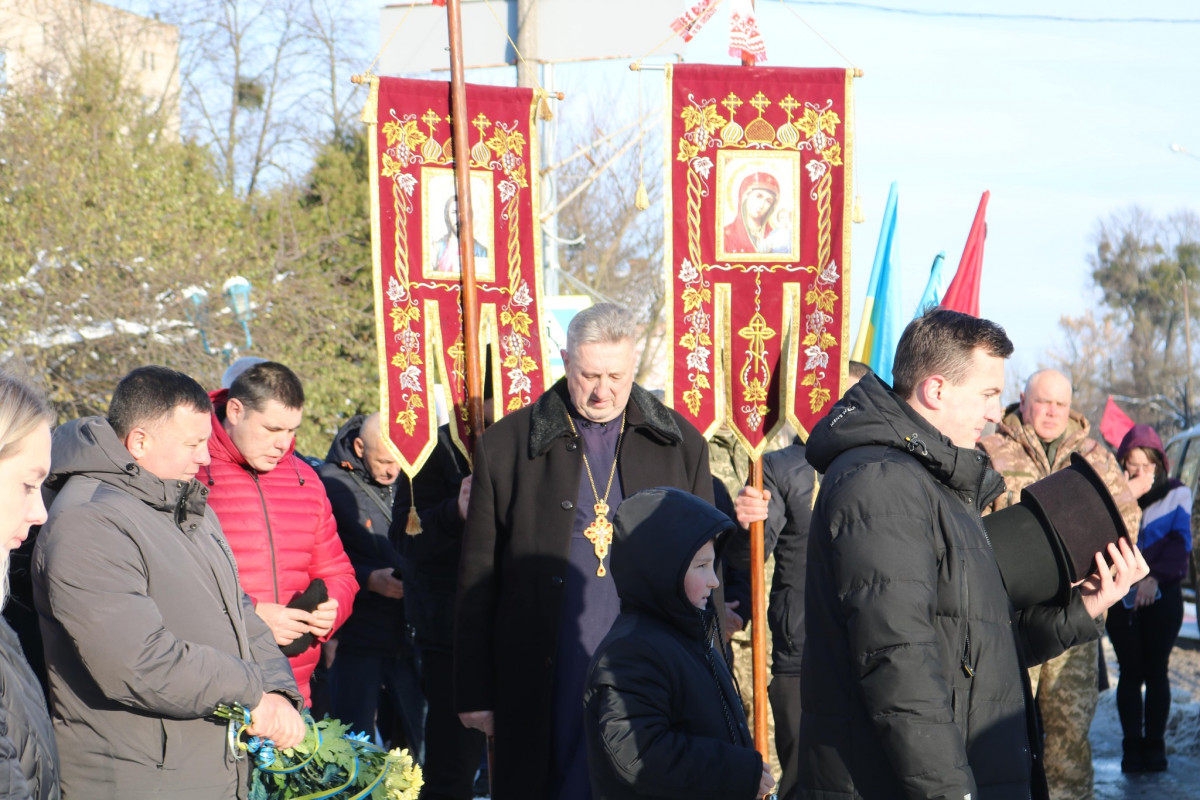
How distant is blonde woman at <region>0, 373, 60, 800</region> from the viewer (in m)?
2.35

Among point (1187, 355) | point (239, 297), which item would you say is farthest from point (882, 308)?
point (1187, 355)

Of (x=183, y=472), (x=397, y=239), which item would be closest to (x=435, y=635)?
(x=397, y=239)

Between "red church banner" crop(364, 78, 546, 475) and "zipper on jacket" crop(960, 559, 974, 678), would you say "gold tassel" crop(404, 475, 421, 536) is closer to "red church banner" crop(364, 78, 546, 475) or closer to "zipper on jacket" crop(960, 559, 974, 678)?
A: "red church banner" crop(364, 78, 546, 475)

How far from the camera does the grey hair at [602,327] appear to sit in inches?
164

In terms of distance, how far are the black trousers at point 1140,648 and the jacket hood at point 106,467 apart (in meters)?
5.83

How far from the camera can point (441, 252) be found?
5.48 m

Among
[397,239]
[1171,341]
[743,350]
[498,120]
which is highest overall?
[498,120]

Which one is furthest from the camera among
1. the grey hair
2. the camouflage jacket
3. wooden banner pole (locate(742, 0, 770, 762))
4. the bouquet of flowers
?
the camouflage jacket

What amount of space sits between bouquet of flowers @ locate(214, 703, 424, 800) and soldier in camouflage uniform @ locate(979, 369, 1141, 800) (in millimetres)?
3541

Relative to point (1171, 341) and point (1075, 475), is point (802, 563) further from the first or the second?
point (1171, 341)

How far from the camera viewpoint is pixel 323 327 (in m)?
14.2

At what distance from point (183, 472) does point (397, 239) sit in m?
2.12

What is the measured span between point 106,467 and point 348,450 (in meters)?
3.40

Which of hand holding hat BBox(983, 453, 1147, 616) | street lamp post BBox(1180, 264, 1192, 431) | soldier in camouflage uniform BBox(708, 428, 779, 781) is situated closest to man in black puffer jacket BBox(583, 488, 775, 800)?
hand holding hat BBox(983, 453, 1147, 616)
